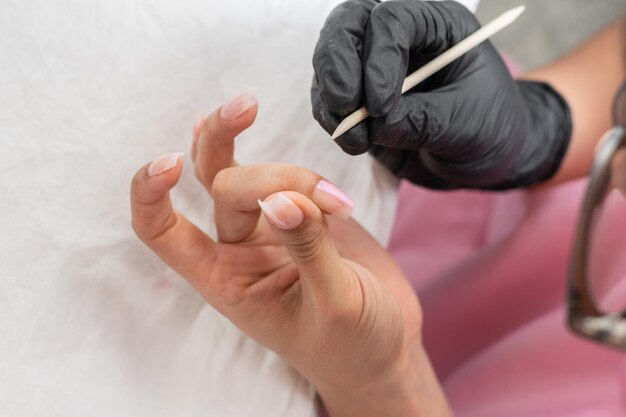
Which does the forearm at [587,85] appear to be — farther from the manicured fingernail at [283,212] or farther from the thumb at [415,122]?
the manicured fingernail at [283,212]

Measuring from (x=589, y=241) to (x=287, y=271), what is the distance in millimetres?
319

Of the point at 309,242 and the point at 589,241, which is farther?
the point at 589,241

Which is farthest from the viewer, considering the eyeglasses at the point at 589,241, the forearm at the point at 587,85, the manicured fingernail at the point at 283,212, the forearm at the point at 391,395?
the forearm at the point at 587,85

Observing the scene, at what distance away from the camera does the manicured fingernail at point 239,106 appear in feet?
1.30

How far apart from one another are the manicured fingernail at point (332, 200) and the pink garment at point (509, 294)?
333mm

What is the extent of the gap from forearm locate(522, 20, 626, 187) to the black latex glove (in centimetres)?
3

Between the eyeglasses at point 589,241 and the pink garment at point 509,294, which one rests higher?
the eyeglasses at point 589,241

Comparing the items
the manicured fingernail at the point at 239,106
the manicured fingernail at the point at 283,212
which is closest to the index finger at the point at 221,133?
the manicured fingernail at the point at 239,106

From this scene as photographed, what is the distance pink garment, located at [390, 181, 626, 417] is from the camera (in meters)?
0.57

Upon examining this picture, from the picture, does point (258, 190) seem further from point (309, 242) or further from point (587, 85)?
point (587, 85)

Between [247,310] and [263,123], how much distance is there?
0.18 meters

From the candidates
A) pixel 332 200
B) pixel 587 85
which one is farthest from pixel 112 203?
pixel 587 85

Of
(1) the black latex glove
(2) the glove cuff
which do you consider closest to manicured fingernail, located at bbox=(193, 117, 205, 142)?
(1) the black latex glove

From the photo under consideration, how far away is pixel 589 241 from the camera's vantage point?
1.89 feet
